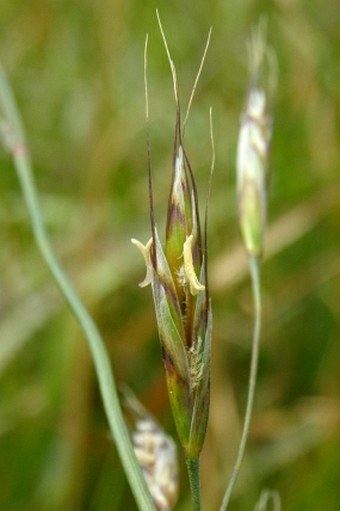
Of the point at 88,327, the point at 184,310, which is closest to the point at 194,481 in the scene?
the point at 184,310

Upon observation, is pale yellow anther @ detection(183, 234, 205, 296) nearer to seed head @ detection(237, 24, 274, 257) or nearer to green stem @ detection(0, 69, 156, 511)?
green stem @ detection(0, 69, 156, 511)

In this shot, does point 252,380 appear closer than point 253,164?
Yes

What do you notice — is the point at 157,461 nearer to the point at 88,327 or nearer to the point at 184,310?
the point at 88,327

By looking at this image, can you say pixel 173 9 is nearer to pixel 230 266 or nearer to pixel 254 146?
pixel 230 266

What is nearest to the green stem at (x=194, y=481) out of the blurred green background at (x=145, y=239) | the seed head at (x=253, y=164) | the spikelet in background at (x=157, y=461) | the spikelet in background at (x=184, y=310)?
the spikelet in background at (x=184, y=310)

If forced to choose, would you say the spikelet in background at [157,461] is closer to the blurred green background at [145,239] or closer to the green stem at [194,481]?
the green stem at [194,481]

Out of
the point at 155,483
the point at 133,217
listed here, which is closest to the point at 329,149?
the point at 133,217

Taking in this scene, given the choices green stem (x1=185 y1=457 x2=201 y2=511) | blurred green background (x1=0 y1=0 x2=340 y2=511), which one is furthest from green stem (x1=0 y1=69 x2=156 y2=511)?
blurred green background (x1=0 y1=0 x2=340 y2=511)
